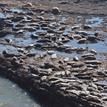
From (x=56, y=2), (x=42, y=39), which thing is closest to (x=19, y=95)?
(x=42, y=39)

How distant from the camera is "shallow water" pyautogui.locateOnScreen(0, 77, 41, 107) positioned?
2594cm

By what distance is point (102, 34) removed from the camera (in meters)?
41.1

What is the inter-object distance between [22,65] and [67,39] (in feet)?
28.8

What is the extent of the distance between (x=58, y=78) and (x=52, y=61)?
4730mm

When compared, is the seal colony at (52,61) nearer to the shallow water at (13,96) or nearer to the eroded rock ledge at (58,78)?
the eroded rock ledge at (58,78)

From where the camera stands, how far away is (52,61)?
31812mm

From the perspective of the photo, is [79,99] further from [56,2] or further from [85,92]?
[56,2]

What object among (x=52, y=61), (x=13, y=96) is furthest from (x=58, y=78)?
(x=52, y=61)

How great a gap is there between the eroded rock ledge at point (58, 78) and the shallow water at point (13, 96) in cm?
54

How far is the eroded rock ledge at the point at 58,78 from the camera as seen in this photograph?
960 inches

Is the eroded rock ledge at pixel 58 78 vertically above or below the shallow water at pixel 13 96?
above

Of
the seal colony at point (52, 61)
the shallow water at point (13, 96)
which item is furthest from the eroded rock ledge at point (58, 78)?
the shallow water at point (13, 96)

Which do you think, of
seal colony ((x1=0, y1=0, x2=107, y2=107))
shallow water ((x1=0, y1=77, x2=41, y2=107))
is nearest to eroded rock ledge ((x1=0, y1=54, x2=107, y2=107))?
seal colony ((x1=0, y1=0, x2=107, y2=107))

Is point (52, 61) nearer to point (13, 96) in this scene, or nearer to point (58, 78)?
point (58, 78)
